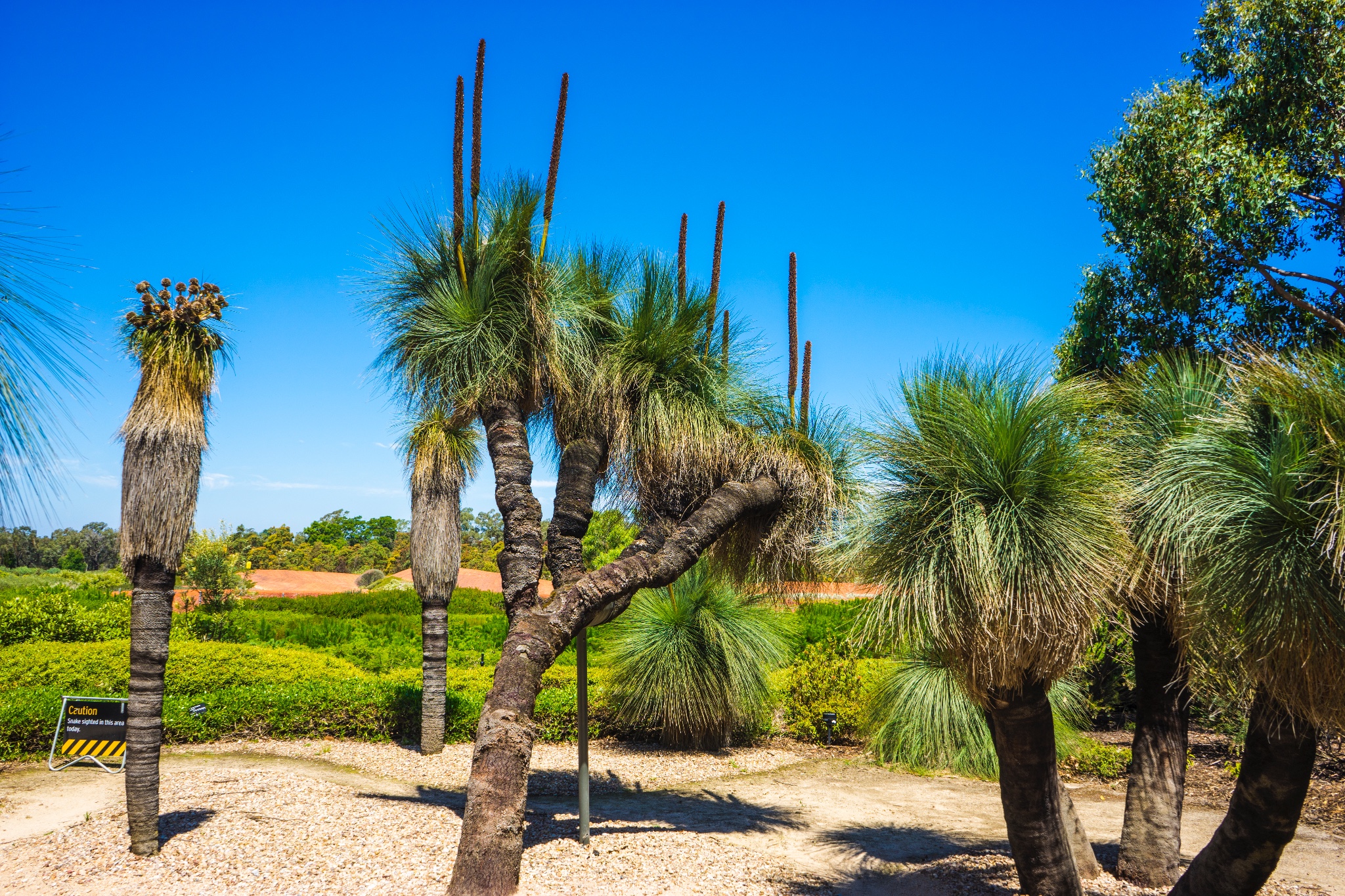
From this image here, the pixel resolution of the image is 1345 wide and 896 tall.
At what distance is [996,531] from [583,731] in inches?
171

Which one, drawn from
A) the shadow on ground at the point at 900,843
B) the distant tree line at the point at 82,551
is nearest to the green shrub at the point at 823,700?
the shadow on ground at the point at 900,843

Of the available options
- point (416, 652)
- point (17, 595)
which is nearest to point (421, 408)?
point (416, 652)

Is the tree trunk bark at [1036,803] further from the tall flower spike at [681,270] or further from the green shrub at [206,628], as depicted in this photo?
the green shrub at [206,628]

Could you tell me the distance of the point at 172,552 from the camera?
6168 millimetres

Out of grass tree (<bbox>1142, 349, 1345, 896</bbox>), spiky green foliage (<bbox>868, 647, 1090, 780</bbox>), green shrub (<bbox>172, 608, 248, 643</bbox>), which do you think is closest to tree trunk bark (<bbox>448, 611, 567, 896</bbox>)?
grass tree (<bbox>1142, 349, 1345, 896</bbox>)

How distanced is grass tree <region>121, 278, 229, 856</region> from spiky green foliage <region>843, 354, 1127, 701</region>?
525cm

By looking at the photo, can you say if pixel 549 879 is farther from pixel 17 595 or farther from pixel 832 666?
pixel 17 595

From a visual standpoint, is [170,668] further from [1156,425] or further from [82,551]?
[82,551]

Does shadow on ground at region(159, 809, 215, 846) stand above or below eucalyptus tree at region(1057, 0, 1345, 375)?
below

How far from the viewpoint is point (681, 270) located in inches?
307

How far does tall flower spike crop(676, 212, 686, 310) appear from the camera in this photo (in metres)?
7.30

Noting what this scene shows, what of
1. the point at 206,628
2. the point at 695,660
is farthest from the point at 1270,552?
the point at 206,628

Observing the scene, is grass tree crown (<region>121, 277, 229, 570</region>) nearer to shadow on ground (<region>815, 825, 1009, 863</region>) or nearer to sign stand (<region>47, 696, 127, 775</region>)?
sign stand (<region>47, 696, 127, 775</region>)

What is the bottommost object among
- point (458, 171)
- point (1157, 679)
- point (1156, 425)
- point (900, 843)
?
point (900, 843)
